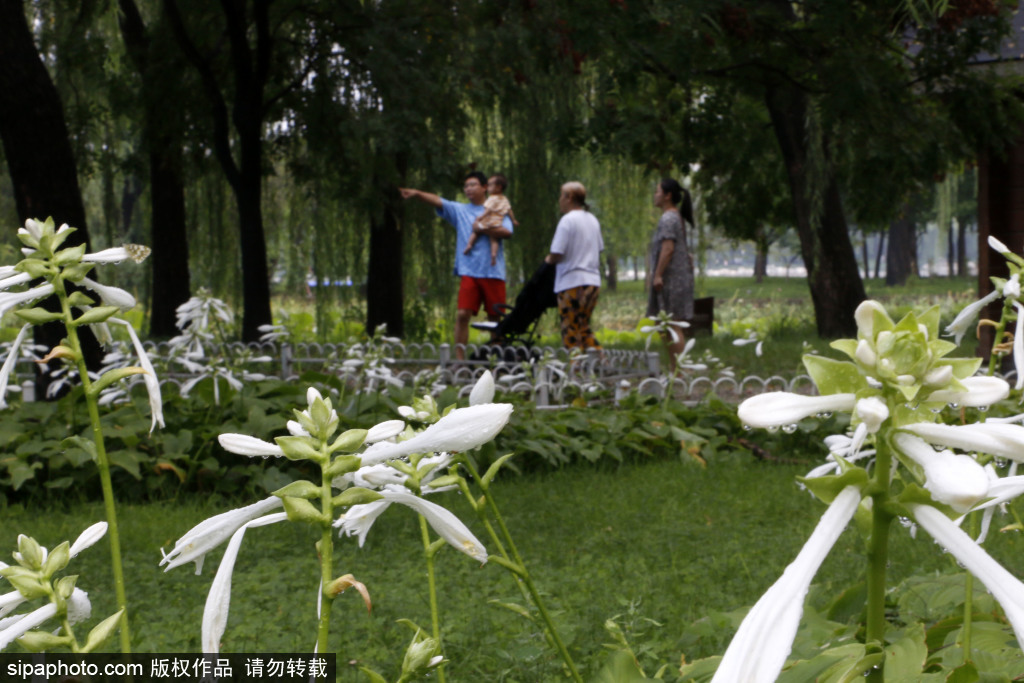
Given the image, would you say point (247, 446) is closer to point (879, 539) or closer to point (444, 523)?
point (444, 523)

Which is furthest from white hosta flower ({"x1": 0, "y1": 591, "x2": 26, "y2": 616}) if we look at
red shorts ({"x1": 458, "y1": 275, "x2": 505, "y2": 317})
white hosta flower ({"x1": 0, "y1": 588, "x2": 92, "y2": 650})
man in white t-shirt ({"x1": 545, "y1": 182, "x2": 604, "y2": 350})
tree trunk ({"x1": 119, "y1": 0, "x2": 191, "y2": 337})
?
tree trunk ({"x1": 119, "y1": 0, "x2": 191, "y2": 337})

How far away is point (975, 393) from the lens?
0.62 m

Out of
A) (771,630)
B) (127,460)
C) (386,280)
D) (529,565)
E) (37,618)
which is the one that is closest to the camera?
(771,630)

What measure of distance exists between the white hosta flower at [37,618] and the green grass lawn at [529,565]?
134 centimetres

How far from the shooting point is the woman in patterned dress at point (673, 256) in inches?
288

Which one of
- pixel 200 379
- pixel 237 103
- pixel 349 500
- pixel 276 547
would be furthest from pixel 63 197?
pixel 349 500

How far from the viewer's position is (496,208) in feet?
24.9

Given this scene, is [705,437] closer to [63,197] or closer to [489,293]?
[489,293]

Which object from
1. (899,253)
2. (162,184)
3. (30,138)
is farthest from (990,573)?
(899,253)

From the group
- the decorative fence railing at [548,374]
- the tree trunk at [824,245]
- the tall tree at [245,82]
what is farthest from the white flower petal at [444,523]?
the tree trunk at [824,245]

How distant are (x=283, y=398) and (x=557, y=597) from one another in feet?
8.36

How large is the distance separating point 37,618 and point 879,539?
2.44ft

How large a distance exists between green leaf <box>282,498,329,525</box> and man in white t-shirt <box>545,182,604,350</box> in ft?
21.1

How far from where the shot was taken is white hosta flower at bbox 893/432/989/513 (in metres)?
0.52
